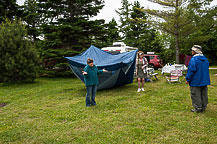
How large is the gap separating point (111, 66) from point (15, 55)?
20.6 feet

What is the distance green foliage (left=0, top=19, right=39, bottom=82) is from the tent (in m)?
4.05

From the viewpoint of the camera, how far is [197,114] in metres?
4.55

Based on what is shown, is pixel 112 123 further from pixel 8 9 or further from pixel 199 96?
pixel 8 9

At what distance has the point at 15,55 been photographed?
1088 centimetres

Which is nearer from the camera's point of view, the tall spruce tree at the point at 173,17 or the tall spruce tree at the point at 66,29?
the tall spruce tree at the point at 66,29

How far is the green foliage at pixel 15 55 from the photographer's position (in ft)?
35.2

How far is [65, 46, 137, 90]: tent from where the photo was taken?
770 cm

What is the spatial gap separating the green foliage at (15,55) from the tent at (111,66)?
13.3 ft

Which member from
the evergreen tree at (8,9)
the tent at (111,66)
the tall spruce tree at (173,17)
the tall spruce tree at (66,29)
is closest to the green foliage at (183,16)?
the tall spruce tree at (173,17)

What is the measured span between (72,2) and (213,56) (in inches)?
773

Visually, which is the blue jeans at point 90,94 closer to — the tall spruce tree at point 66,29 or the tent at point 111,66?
the tent at point 111,66

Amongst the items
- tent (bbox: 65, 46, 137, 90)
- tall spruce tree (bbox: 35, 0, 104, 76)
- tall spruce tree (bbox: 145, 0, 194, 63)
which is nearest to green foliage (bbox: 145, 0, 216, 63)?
tall spruce tree (bbox: 145, 0, 194, 63)

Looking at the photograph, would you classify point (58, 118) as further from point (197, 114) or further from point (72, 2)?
point (72, 2)

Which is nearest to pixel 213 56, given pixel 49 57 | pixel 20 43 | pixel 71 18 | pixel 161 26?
pixel 161 26
